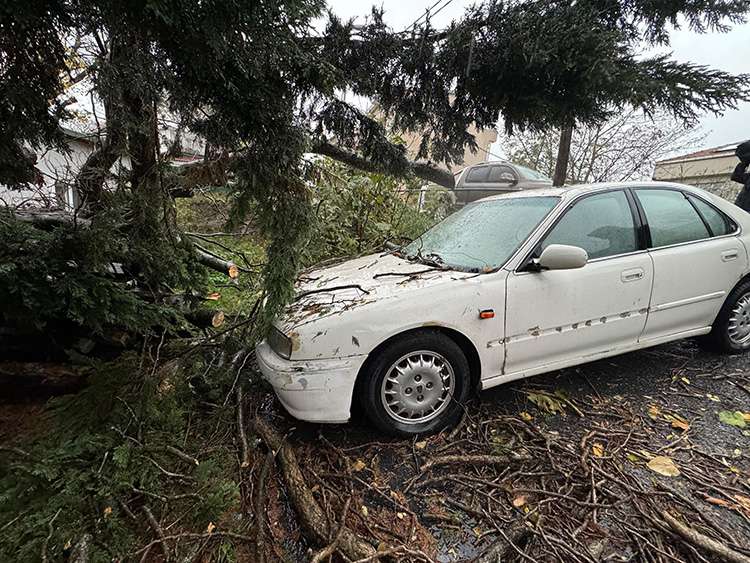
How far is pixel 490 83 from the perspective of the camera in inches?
96.4

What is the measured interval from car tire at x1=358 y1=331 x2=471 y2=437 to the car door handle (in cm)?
141

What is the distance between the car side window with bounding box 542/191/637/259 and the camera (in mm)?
2648

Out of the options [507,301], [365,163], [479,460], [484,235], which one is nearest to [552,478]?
[479,460]

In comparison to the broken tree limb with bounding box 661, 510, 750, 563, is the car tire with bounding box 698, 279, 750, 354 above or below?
above

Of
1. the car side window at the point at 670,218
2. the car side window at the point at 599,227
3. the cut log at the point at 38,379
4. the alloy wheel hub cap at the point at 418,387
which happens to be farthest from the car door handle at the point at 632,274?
the cut log at the point at 38,379

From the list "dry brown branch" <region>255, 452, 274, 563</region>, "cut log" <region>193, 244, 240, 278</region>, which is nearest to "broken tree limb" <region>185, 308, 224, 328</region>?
"cut log" <region>193, 244, 240, 278</region>

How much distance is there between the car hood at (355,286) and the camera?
2240 mm

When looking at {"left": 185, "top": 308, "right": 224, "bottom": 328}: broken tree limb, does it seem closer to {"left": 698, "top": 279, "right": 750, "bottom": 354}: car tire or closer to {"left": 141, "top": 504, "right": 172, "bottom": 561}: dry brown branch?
{"left": 141, "top": 504, "right": 172, "bottom": 561}: dry brown branch

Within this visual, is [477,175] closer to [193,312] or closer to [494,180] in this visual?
[494,180]

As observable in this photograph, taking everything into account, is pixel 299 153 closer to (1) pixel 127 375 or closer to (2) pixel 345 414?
(2) pixel 345 414

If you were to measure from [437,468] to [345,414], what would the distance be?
64 centimetres

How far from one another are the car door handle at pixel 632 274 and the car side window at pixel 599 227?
0.52 ft

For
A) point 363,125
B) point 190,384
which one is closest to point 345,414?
point 190,384

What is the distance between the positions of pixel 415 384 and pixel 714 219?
3.14 m
